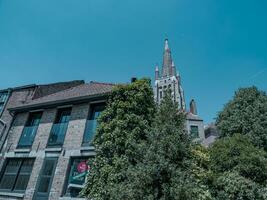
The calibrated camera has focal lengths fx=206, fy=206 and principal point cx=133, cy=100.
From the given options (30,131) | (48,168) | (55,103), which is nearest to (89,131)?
(48,168)

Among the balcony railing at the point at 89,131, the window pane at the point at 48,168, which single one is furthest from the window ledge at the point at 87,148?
the window pane at the point at 48,168

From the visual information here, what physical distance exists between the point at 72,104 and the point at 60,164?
152 inches

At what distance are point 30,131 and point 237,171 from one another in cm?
1311

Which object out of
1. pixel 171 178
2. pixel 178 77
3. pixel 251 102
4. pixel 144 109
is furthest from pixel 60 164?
pixel 178 77

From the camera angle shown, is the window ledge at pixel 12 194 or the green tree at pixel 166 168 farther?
the window ledge at pixel 12 194

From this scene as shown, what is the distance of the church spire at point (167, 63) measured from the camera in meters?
61.2

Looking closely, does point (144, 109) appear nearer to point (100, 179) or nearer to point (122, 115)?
point (122, 115)

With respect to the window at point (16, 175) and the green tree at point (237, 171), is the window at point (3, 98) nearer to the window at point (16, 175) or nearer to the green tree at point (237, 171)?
the window at point (16, 175)

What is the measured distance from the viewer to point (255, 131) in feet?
57.3

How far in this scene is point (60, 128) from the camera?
43.4 ft

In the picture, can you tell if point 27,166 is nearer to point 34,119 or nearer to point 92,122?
point 34,119

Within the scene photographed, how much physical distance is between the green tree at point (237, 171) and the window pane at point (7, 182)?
11.9 m

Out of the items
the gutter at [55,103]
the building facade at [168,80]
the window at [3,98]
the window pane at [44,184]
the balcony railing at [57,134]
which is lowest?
the window pane at [44,184]

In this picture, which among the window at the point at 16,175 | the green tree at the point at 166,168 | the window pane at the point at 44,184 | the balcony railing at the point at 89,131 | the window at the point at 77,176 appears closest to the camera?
the green tree at the point at 166,168
